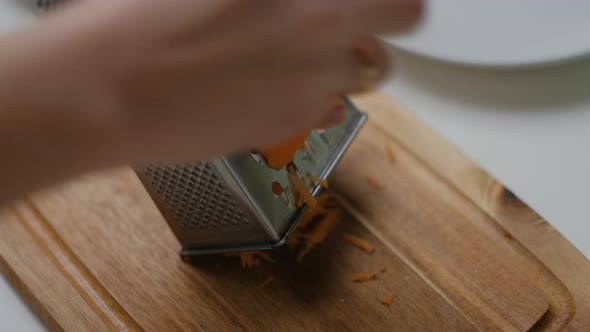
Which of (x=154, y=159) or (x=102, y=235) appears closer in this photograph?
(x=154, y=159)

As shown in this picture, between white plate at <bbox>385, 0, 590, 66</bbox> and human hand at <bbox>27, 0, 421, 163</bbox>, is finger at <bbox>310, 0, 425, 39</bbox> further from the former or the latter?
white plate at <bbox>385, 0, 590, 66</bbox>

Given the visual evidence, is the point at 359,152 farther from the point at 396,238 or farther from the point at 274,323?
the point at 274,323

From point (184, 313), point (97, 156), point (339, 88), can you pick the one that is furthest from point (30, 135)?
point (184, 313)

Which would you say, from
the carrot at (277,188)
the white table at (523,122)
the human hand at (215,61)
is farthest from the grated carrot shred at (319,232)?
the human hand at (215,61)

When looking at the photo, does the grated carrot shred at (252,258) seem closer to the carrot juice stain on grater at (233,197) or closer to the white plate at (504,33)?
the carrot juice stain on grater at (233,197)

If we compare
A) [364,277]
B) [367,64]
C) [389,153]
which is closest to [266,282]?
→ [364,277]

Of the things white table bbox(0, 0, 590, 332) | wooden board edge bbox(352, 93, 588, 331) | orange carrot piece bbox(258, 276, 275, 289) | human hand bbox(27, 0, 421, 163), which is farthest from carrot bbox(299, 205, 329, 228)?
human hand bbox(27, 0, 421, 163)
